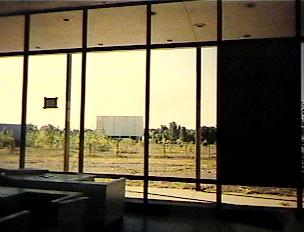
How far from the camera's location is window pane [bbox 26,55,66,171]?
267 inches

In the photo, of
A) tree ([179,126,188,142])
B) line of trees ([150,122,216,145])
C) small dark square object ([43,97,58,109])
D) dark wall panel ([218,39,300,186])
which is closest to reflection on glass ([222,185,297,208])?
dark wall panel ([218,39,300,186])

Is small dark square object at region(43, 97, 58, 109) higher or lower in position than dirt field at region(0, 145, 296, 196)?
higher

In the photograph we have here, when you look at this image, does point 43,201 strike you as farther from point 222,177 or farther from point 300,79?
point 300,79

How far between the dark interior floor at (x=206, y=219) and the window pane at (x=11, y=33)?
12.9 ft

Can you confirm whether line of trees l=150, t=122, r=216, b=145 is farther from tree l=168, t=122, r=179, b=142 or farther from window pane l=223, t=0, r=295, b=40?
window pane l=223, t=0, r=295, b=40

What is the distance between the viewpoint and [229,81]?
19.9 feet

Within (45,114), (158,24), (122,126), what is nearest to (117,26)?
(158,24)

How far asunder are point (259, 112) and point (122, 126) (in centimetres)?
238

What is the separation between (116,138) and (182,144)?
1197mm

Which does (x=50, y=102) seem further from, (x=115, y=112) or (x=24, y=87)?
(x=115, y=112)

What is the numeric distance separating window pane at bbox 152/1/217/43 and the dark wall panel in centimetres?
45

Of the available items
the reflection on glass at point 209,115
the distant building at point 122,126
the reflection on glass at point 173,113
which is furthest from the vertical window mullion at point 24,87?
the reflection on glass at point 209,115

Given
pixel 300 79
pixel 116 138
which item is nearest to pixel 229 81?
pixel 300 79

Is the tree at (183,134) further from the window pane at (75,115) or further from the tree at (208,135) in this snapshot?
the window pane at (75,115)
